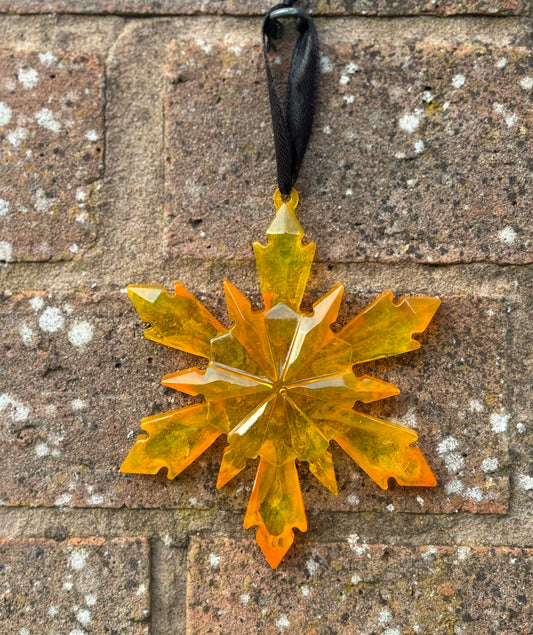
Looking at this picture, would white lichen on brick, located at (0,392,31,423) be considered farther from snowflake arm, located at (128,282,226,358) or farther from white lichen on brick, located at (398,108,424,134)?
white lichen on brick, located at (398,108,424,134)

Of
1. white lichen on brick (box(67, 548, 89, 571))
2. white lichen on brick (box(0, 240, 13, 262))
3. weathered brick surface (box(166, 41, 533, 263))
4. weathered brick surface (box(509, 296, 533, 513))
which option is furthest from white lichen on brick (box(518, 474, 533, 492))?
white lichen on brick (box(0, 240, 13, 262))

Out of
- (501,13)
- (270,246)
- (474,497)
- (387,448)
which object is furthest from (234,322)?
(501,13)

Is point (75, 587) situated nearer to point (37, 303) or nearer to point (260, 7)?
point (37, 303)

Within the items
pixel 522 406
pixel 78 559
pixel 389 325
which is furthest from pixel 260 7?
pixel 78 559

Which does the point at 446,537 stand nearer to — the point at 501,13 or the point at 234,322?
the point at 234,322

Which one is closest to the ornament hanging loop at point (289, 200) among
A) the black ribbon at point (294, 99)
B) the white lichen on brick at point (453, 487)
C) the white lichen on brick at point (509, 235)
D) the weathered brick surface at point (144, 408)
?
the black ribbon at point (294, 99)
